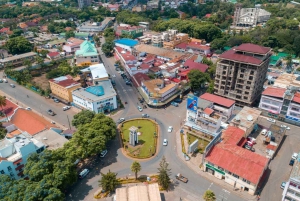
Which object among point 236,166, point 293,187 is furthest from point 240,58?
point 293,187

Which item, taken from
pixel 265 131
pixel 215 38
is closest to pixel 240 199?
pixel 265 131

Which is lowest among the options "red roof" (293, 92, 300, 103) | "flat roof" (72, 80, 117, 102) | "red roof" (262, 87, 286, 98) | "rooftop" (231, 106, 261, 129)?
"rooftop" (231, 106, 261, 129)

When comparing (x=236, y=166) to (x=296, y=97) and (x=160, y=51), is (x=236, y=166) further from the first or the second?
(x=160, y=51)

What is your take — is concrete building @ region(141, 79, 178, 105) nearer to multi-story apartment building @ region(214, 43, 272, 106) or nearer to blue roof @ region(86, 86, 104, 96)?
blue roof @ region(86, 86, 104, 96)

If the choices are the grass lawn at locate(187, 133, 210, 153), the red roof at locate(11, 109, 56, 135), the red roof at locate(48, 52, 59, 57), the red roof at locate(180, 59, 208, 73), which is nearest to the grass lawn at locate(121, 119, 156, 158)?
the grass lawn at locate(187, 133, 210, 153)

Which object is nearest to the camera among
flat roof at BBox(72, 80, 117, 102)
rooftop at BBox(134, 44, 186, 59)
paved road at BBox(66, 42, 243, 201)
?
paved road at BBox(66, 42, 243, 201)

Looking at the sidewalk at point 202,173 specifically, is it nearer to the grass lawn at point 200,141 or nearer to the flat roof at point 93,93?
the grass lawn at point 200,141

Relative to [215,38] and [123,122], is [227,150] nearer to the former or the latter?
[123,122]
